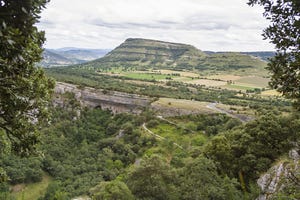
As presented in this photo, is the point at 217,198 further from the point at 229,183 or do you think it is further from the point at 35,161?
the point at 35,161

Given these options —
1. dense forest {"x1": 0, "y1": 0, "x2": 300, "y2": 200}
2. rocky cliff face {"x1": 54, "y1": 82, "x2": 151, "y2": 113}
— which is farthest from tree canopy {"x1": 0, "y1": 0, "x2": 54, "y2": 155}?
rocky cliff face {"x1": 54, "y1": 82, "x2": 151, "y2": 113}

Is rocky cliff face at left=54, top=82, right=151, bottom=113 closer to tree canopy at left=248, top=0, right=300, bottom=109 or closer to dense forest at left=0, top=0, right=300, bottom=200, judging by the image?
dense forest at left=0, top=0, right=300, bottom=200

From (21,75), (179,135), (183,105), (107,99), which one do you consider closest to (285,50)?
(21,75)

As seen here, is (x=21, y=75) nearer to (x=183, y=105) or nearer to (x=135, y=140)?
(x=135, y=140)

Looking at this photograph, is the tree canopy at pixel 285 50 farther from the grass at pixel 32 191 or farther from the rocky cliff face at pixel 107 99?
the rocky cliff face at pixel 107 99

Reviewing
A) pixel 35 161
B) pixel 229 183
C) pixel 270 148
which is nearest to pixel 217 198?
pixel 229 183
